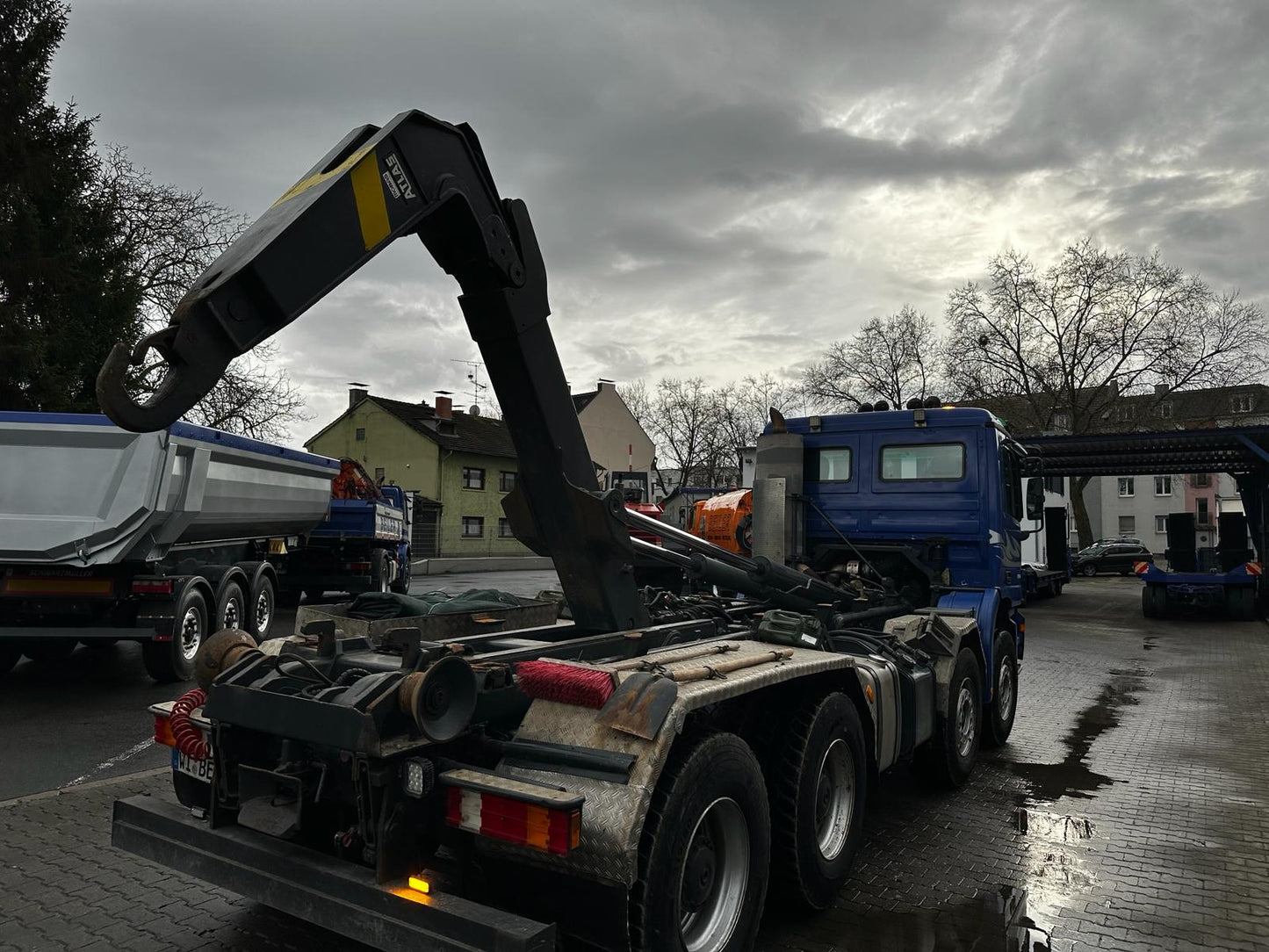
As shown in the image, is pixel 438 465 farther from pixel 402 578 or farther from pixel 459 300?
pixel 459 300

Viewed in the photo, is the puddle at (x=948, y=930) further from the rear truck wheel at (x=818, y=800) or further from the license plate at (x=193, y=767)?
the license plate at (x=193, y=767)

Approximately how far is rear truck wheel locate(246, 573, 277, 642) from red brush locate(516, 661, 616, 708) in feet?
28.5

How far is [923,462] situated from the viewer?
7348mm

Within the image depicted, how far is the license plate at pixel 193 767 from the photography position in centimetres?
336

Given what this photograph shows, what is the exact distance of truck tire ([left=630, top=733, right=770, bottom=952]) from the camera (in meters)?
2.84

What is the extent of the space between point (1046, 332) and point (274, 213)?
42.2 meters

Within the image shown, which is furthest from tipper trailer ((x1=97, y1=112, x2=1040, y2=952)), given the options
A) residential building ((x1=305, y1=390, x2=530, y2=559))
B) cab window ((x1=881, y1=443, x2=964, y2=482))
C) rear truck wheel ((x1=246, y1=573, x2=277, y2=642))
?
residential building ((x1=305, y1=390, x2=530, y2=559))

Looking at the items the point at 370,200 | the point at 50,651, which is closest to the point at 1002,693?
the point at 370,200

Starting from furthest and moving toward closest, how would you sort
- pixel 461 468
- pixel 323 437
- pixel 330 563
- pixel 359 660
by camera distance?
1. pixel 323 437
2. pixel 461 468
3. pixel 330 563
4. pixel 359 660

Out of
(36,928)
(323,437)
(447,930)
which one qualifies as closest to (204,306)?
(447,930)

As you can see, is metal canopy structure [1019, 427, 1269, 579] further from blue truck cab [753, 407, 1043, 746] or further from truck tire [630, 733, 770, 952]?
truck tire [630, 733, 770, 952]

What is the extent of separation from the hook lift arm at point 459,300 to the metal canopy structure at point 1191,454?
639 inches

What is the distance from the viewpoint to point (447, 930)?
8.46 ft

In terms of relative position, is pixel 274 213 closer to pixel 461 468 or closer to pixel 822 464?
pixel 822 464
